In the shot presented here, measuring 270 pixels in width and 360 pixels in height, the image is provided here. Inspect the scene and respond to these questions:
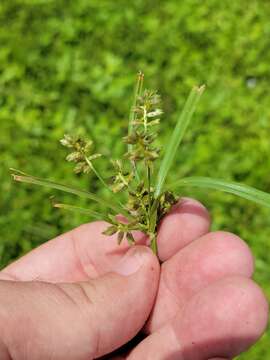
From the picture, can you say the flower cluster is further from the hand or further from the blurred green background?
the blurred green background

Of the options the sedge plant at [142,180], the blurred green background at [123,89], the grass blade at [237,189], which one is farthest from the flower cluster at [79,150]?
the blurred green background at [123,89]

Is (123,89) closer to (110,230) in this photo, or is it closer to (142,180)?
(142,180)

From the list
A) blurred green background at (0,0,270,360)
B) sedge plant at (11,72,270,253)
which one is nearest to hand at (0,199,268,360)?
sedge plant at (11,72,270,253)

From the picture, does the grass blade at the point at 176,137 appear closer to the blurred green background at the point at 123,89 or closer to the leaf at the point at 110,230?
the leaf at the point at 110,230

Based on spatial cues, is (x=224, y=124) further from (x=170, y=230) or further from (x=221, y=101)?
(x=170, y=230)

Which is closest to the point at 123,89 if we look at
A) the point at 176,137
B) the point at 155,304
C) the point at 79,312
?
the point at 176,137

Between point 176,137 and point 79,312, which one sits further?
point 176,137
